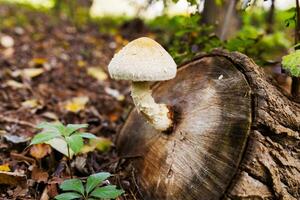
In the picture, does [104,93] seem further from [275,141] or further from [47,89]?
[275,141]

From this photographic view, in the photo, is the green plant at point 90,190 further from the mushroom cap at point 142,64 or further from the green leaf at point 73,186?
the mushroom cap at point 142,64

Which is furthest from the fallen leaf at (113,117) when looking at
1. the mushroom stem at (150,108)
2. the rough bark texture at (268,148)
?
the rough bark texture at (268,148)

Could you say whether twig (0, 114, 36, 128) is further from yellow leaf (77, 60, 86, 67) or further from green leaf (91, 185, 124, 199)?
yellow leaf (77, 60, 86, 67)

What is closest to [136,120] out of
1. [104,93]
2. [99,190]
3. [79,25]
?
[99,190]

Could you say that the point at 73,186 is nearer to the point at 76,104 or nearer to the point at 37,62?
the point at 76,104

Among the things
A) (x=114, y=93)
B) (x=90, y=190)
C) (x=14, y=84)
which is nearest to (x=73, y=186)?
(x=90, y=190)

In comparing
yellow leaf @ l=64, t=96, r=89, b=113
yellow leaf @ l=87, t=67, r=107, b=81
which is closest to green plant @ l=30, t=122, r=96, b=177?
yellow leaf @ l=64, t=96, r=89, b=113
